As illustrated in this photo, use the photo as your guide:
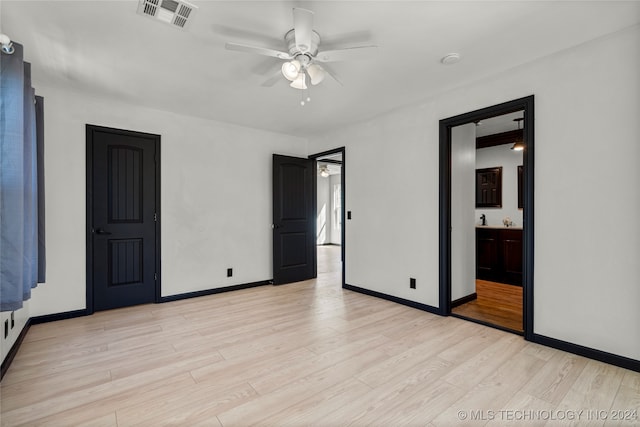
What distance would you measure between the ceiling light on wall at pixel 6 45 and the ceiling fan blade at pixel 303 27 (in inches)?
62.0

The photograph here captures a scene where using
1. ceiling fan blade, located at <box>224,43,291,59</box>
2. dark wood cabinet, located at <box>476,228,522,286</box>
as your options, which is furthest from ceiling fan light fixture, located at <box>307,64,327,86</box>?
dark wood cabinet, located at <box>476,228,522,286</box>

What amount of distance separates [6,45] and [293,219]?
380 centimetres

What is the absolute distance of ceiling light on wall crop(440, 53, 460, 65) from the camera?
8.45 feet

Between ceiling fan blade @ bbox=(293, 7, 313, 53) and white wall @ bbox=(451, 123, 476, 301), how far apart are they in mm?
2334

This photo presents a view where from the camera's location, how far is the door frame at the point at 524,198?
2723 mm

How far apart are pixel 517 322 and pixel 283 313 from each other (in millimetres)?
2506

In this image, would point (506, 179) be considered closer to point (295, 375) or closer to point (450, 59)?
point (450, 59)

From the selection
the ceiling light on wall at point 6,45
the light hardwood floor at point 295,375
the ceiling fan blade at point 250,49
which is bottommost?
the light hardwood floor at point 295,375

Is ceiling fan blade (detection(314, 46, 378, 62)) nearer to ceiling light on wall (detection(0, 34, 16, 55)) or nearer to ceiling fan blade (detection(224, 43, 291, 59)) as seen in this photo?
ceiling fan blade (detection(224, 43, 291, 59))

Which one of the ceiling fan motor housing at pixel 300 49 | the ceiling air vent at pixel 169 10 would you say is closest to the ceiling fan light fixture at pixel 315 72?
the ceiling fan motor housing at pixel 300 49

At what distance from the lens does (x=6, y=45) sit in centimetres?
169

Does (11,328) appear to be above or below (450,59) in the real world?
below

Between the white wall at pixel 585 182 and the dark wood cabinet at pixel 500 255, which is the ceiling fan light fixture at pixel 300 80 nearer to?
the white wall at pixel 585 182

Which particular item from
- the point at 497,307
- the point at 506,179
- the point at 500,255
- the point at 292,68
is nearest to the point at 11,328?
the point at 292,68
